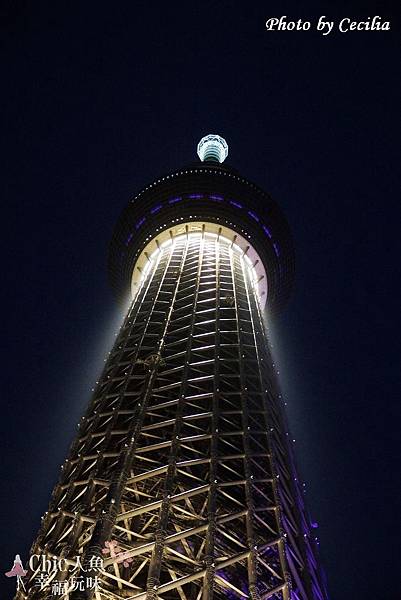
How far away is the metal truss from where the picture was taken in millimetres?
13531

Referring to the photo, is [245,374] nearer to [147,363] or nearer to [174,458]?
[147,363]

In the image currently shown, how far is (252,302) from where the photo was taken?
33.6 m

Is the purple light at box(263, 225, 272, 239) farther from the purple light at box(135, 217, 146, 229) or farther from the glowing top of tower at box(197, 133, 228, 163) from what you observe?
the glowing top of tower at box(197, 133, 228, 163)

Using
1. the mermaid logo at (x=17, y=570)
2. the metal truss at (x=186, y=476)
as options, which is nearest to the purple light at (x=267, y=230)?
the metal truss at (x=186, y=476)

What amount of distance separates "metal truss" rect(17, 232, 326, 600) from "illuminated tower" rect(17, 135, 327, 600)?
5 cm

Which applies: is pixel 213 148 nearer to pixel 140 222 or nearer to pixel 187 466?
pixel 140 222

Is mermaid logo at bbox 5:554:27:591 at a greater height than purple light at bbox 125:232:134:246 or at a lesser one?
lesser

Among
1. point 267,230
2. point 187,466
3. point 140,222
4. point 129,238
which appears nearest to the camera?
point 187,466

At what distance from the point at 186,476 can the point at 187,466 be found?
A: 0.32 meters

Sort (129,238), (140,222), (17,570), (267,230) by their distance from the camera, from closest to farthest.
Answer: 1. (17,570)
2. (140,222)
3. (267,230)
4. (129,238)

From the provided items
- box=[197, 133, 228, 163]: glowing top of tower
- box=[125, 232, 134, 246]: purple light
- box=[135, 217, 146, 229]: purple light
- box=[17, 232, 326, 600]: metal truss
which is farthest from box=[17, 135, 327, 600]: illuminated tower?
box=[197, 133, 228, 163]: glowing top of tower

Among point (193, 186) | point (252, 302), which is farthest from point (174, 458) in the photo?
point (193, 186)

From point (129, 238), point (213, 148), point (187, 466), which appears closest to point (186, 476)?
point (187, 466)

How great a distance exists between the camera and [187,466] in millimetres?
17172
